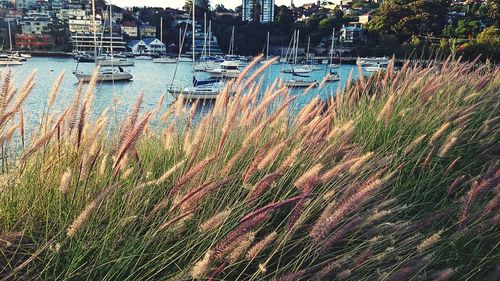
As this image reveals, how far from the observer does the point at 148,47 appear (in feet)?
279

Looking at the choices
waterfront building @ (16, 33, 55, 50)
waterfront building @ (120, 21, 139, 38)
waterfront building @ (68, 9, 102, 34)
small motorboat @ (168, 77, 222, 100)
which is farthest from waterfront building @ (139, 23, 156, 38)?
small motorboat @ (168, 77, 222, 100)

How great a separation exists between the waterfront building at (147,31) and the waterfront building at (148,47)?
927cm

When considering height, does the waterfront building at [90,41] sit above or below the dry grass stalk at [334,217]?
above

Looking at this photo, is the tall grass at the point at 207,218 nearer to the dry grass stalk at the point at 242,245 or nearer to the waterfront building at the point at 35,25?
the dry grass stalk at the point at 242,245

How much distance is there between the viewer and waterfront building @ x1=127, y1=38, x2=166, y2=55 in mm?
84375

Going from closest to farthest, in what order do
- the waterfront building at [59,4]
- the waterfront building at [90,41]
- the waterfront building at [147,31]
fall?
the waterfront building at [90,41] → the waterfront building at [147,31] → the waterfront building at [59,4]

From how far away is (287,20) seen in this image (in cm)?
8619

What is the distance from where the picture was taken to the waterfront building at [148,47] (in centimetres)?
8438

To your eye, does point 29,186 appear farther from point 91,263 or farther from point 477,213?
Answer: point 477,213

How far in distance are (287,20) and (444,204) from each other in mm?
87410

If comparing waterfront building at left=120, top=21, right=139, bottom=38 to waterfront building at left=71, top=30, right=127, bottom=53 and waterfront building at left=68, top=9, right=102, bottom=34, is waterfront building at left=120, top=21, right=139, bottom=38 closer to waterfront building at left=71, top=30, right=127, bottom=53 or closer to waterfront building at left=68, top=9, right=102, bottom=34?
waterfront building at left=71, top=30, right=127, bottom=53

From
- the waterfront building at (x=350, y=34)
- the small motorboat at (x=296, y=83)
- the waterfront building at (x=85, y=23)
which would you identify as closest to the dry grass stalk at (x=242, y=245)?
the small motorboat at (x=296, y=83)

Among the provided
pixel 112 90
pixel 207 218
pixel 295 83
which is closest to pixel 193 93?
pixel 295 83

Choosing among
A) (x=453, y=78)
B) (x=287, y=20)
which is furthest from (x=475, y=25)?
(x=453, y=78)
